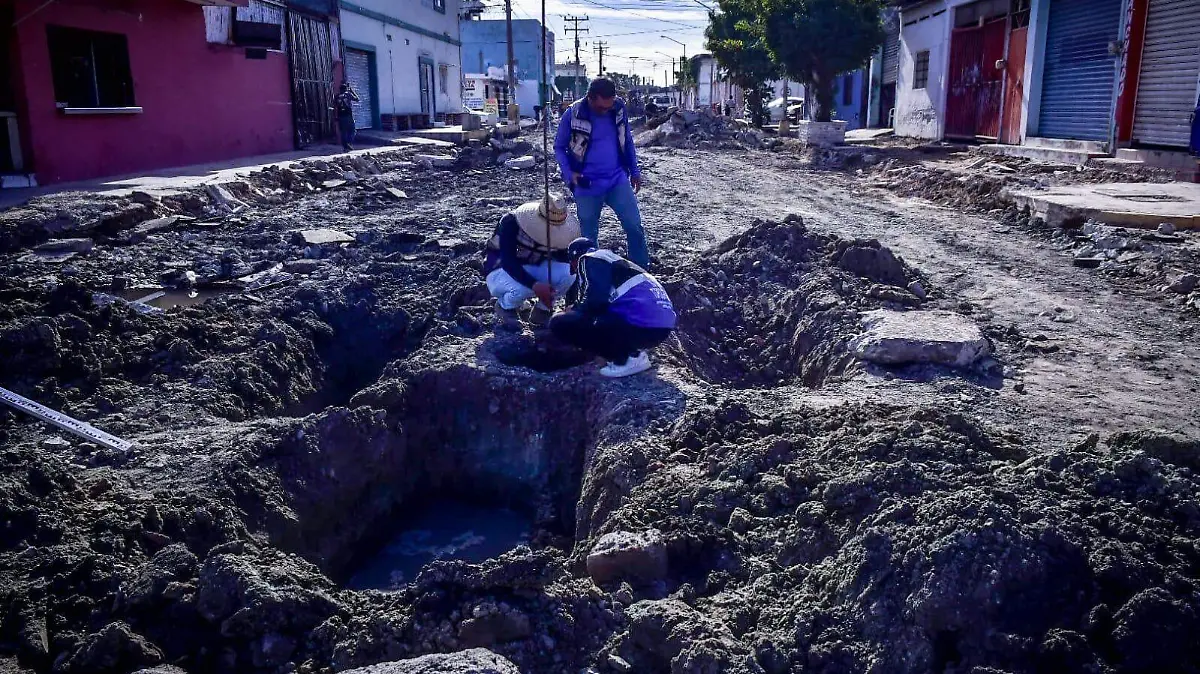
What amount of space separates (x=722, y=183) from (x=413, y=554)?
1003cm

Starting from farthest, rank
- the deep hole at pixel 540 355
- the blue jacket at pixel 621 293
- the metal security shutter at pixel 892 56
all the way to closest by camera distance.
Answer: the metal security shutter at pixel 892 56 → the deep hole at pixel 540 355 → the blue jacket at pixel 621 293

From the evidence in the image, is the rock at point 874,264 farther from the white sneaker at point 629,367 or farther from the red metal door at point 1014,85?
the red metal door at point 1014,85

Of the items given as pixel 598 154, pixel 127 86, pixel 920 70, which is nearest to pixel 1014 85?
pixel 920 70

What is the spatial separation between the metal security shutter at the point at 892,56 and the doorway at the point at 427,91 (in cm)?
1436

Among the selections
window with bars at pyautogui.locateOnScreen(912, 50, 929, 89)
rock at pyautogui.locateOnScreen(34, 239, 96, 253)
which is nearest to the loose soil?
rock at pyautogui.locateOnScreen(34, 239, 96, 253)

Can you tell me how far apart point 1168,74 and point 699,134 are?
1382cm

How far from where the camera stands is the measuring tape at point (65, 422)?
152 inches

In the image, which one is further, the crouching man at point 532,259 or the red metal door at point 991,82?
the red metal door at point 991,82

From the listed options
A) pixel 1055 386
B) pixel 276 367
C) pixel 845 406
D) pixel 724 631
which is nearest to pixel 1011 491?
pixel 724 631

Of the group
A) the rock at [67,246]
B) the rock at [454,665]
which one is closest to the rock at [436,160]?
the rock at [67,246]

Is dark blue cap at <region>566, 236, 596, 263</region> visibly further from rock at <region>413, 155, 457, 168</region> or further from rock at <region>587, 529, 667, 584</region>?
rock at <region>413, 155, 457, 168</region>

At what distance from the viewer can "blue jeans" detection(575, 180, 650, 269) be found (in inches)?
233

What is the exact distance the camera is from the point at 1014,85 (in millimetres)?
15258

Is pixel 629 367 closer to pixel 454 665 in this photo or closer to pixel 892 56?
pixel 454 665
